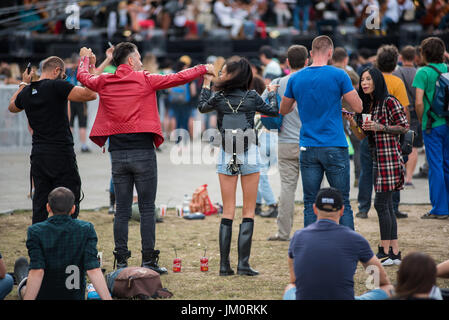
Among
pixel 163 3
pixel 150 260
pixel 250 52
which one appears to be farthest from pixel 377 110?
pixel 163 3

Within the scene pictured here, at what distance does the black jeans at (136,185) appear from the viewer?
5852 millimetres

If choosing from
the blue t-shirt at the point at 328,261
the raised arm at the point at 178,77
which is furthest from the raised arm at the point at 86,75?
the blue t-shirt at the point at 328,261

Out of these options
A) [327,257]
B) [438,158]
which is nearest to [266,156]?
[438,158]

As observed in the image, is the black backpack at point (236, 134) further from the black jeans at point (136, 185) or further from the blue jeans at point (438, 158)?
the blue jeans at point (438, 158)

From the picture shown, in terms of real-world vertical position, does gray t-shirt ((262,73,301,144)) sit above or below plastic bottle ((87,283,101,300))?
above

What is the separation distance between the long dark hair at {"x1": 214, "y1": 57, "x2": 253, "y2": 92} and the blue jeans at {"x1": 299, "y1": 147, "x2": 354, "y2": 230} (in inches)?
32.6

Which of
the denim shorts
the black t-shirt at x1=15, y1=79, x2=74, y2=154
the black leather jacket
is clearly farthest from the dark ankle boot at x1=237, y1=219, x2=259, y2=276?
the black t-shirt at x1=15, y1=79, x2=74, y2=154

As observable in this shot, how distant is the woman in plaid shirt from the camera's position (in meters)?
6.16

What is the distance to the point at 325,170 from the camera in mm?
5992

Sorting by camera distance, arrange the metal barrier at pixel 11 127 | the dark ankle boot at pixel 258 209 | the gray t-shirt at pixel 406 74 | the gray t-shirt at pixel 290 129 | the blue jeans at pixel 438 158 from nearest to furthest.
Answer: the gray t-shirt at pixel 290 129 < the blue jeans at pixel 438 158 < the dark ankle boot at pixel 258 209 < the gray t-shirt at pixel 406 74 < the metal barrier at pixel 11 127

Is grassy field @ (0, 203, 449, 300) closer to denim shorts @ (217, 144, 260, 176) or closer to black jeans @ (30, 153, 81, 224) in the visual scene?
black jeans @ (30, 153, 81, 224)

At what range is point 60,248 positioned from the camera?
4484mm

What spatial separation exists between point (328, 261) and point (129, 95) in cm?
255

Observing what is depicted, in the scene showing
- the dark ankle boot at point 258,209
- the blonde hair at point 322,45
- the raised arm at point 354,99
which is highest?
the blonde hair at point 322,45
